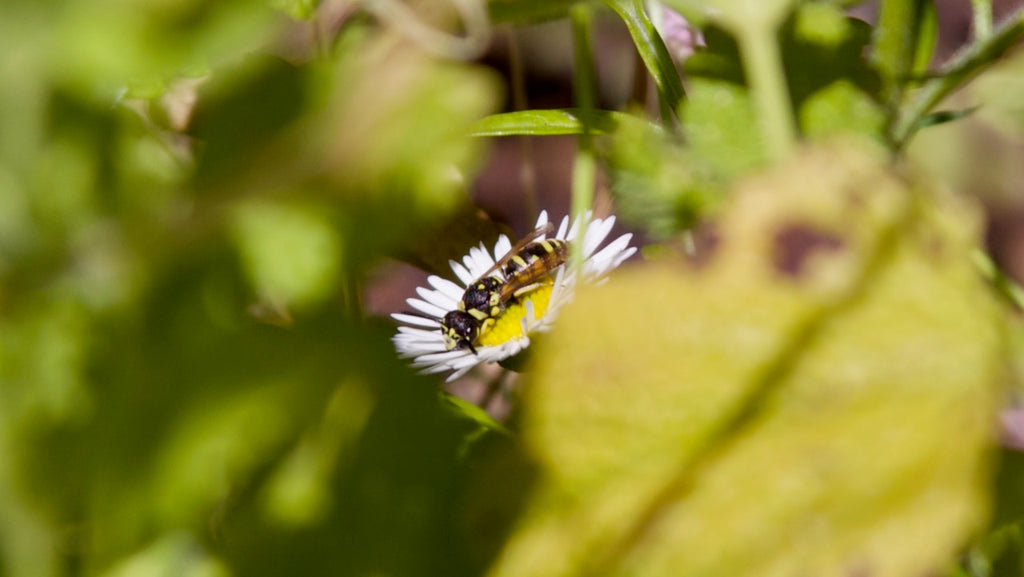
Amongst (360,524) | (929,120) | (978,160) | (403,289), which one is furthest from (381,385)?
(978,160)

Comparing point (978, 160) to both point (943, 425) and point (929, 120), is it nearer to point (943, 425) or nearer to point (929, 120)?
point (929, 120)

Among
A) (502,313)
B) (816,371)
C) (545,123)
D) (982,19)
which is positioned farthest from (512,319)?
(816,371)

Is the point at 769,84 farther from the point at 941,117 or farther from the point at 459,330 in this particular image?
the point at 459,330

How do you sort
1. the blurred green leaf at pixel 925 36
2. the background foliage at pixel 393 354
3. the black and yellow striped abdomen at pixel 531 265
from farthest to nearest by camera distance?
1. the black and yellow striped abdomen at pixel 531 265
2. the blurred green leaf at pixel 925 36
3. the background foliage at pixel 393 354

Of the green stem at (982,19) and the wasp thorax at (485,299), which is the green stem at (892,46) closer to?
the green stem at (982,19)

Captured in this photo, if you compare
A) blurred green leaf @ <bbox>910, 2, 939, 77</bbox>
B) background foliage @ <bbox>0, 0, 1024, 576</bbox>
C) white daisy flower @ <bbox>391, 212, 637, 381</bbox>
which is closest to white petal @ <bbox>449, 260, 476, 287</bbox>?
white daisy flower @ <bbox>391, 212, 637, 381</bbox>

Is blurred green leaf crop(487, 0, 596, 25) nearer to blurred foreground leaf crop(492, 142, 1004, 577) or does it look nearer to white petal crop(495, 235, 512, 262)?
blurred foreground leaf crop(492, 142, 1004, 577)

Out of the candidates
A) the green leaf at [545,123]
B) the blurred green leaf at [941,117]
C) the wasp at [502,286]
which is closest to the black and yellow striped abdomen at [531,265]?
the wasp at [502,286]
